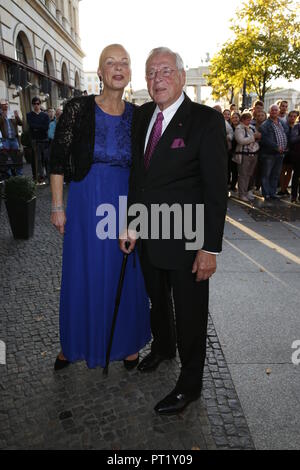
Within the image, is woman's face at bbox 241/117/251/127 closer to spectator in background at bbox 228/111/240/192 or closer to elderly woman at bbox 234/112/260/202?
elderly woman at bbox 234/112/260/202

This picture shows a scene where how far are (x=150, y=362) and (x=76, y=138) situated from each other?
1.82 m

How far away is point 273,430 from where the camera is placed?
227 cm

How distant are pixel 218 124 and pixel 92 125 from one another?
0.87 meters

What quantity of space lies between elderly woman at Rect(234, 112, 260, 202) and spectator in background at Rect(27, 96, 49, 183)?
5.58 m

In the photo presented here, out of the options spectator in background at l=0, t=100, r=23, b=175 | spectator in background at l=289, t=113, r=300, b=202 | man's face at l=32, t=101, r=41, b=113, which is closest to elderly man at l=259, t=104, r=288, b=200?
spectator in background at l=289, t=113, r=300, b=202

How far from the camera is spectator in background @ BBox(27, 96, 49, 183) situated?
34.0 feet

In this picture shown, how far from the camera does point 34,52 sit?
18109 millimetres

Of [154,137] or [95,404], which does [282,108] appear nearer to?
[154,137]

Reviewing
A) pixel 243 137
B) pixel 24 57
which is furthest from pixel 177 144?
pixel 24 57

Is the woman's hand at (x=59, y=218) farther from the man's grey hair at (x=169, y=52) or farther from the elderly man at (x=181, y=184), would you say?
the man's grey hair at (x=169, y=52)

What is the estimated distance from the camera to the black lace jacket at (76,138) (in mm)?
2393
